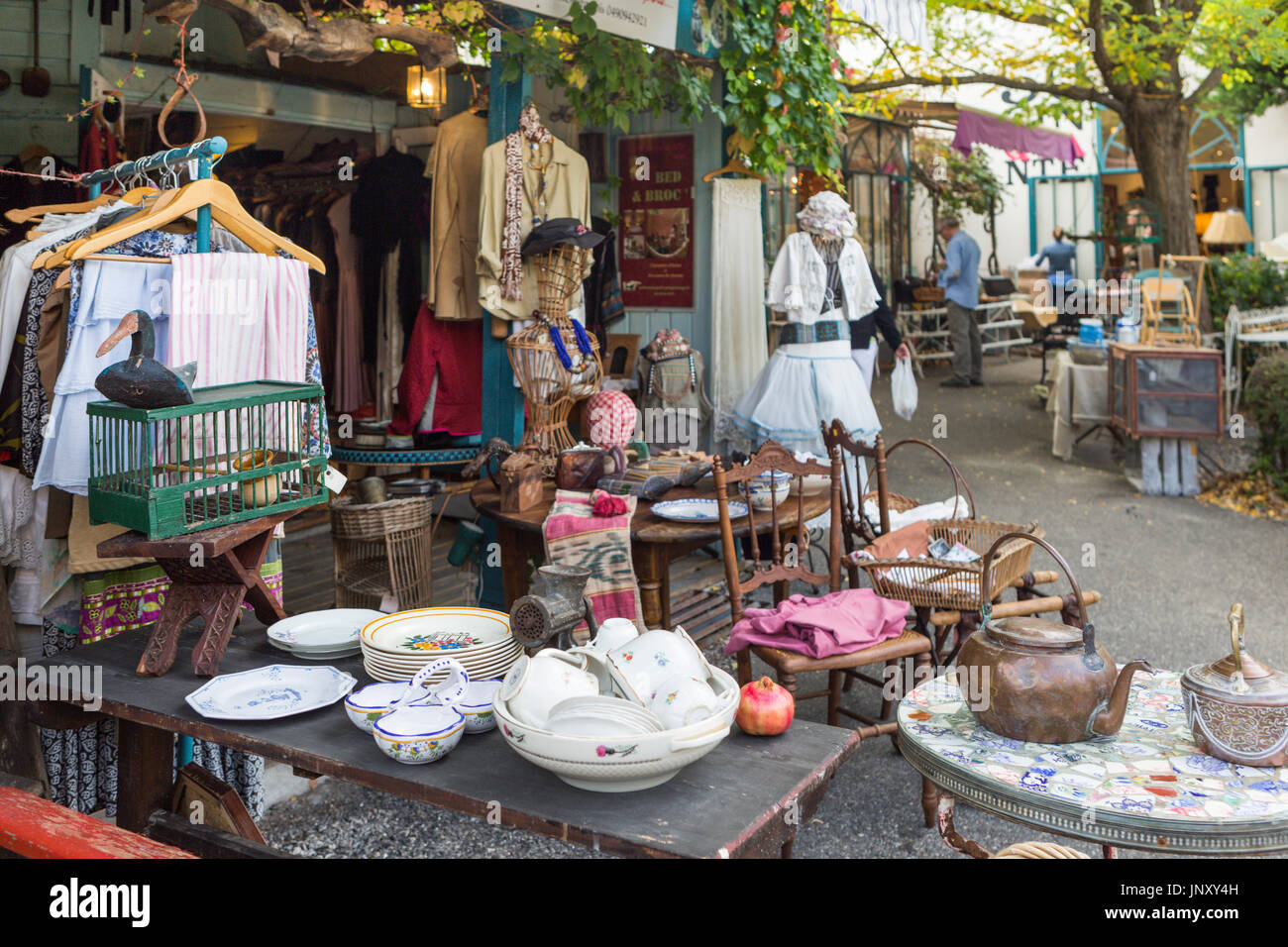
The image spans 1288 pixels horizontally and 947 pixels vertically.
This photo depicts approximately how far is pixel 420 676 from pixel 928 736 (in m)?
1.09

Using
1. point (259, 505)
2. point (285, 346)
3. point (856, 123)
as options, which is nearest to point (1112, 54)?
point (856, 123)

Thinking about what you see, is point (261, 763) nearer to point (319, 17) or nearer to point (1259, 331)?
point (319, 17)

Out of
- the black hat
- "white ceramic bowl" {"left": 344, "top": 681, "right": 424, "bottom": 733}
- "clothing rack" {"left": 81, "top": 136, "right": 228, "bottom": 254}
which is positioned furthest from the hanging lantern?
"white ceramic bowl" {"left": 344, "top": 681, "right": 424, "bottom": 733}

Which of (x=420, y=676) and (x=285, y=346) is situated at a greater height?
(x=285, y=346)

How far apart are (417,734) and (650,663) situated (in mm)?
445

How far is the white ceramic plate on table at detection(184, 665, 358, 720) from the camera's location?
7.56ft

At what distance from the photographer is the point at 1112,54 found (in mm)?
10164

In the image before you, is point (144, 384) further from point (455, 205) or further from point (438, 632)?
point (455, 205)

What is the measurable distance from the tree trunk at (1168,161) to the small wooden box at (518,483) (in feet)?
28.1

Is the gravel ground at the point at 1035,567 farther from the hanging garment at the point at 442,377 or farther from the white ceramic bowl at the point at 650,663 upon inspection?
the hanging garment at the point at 442,377

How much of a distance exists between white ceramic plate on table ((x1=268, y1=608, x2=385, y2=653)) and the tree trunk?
10104mm

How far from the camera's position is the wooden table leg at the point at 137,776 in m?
2.80

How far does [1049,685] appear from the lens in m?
2.34

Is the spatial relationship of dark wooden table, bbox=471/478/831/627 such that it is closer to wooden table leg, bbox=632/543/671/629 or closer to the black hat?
wooden table leg, bbox=632/543/671/629
